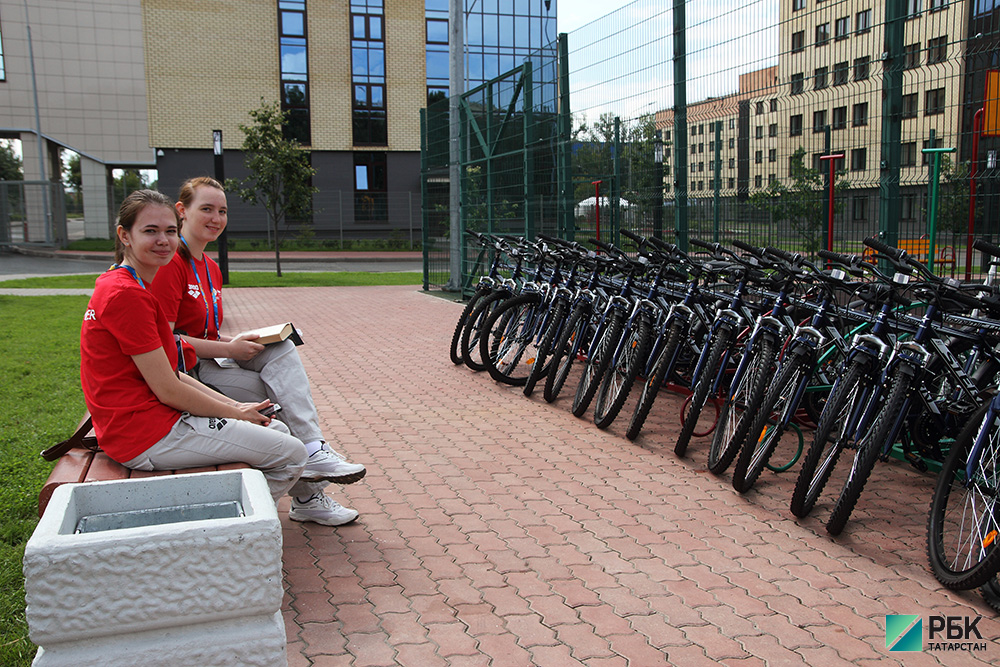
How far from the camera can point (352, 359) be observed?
9055 mm

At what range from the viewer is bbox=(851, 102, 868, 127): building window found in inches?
222

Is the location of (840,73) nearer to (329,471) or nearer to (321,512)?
(329,471)

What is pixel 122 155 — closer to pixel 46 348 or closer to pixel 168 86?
pixel 168 86

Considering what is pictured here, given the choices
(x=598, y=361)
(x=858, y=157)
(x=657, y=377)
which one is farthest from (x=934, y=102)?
(x=598, y=361)

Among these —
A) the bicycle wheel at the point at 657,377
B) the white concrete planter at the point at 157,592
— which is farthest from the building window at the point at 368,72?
the white concrete planter at the point at 157,592

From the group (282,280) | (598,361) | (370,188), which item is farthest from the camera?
(370,188)

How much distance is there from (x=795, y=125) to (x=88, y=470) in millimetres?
4995

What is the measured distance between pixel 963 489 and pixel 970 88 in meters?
2.45

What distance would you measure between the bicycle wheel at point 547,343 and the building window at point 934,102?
2.86 m

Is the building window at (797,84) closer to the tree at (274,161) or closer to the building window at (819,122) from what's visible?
the building window at (819,122)

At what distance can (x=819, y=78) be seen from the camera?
5918mm

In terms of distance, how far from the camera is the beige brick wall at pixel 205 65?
34031mm

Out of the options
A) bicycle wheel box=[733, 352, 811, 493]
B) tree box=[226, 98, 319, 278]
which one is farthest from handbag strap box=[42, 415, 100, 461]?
tree box=[226, 98, 319, 278]

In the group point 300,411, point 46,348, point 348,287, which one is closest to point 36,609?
point 300,411
